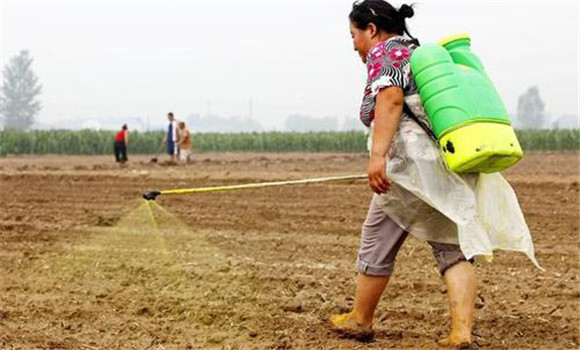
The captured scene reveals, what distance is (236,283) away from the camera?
5.43 m

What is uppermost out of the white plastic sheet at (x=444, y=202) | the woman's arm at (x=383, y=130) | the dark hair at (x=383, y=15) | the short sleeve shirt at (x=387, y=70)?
the dark hair at (x=383, y=15)

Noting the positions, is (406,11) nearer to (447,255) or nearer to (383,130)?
(383,130)

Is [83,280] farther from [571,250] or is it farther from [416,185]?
[571,250]

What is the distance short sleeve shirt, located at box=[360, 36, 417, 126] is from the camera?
3.80 m

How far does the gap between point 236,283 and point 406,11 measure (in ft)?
7.35

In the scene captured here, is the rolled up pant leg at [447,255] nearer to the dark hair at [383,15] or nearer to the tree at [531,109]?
the dark hair at [383,15]

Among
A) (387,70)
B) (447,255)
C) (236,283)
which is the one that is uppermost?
(387,70)

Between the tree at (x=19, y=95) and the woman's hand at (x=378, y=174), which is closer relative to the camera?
the woman's hand at (x=378, y=174)

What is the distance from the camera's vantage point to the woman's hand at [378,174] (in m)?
3.75

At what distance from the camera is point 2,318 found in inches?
183

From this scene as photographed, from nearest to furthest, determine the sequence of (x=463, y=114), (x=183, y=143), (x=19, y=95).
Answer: (x=463, y=114)
(x=183, y=143)
(x=19, y=95)

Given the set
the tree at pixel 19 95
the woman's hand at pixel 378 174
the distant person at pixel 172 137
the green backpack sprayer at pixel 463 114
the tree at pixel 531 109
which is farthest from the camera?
the tree at pixel 531 109

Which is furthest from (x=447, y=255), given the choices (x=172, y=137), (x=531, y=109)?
(x=531, y=109)

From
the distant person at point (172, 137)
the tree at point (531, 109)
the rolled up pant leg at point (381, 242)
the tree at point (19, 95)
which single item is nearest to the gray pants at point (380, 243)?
the rolled up pant leg at point (381, 242)
